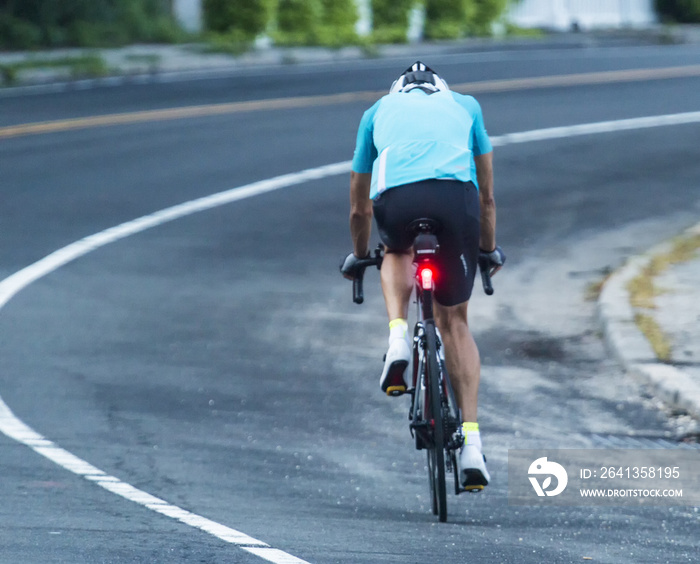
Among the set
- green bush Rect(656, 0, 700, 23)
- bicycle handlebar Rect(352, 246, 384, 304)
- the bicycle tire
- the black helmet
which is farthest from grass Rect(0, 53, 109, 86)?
green bush Rect(656, 0, 700, 23)

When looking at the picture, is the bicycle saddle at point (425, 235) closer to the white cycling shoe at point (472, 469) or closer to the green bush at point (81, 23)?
the white cycling shoe at point (472, 469)

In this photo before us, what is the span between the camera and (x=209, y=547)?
529 centimetres

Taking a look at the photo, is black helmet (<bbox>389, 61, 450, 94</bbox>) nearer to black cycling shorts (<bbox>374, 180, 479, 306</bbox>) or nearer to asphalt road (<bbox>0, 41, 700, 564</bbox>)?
black cycling shorts (<bbox>374, 180, 479, 306</bbox>)

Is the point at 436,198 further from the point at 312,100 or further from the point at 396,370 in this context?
the point at 312,100

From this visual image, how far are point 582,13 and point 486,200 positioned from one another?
39689 mm

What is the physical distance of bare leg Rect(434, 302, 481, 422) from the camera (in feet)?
19.5

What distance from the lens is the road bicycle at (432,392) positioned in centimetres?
564

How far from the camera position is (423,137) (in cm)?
571

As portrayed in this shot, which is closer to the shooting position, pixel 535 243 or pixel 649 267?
pixel 649 267

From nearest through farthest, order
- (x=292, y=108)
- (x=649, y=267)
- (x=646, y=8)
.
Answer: (x=649, y=267) → (x=292, y=108) → (x=646, y=8)

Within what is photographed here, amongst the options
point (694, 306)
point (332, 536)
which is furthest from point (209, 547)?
point (694, 306)

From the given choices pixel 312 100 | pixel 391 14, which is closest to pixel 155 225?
pixel 312 100

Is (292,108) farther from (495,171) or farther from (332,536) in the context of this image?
(332,536)

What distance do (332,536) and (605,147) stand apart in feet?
43.5
